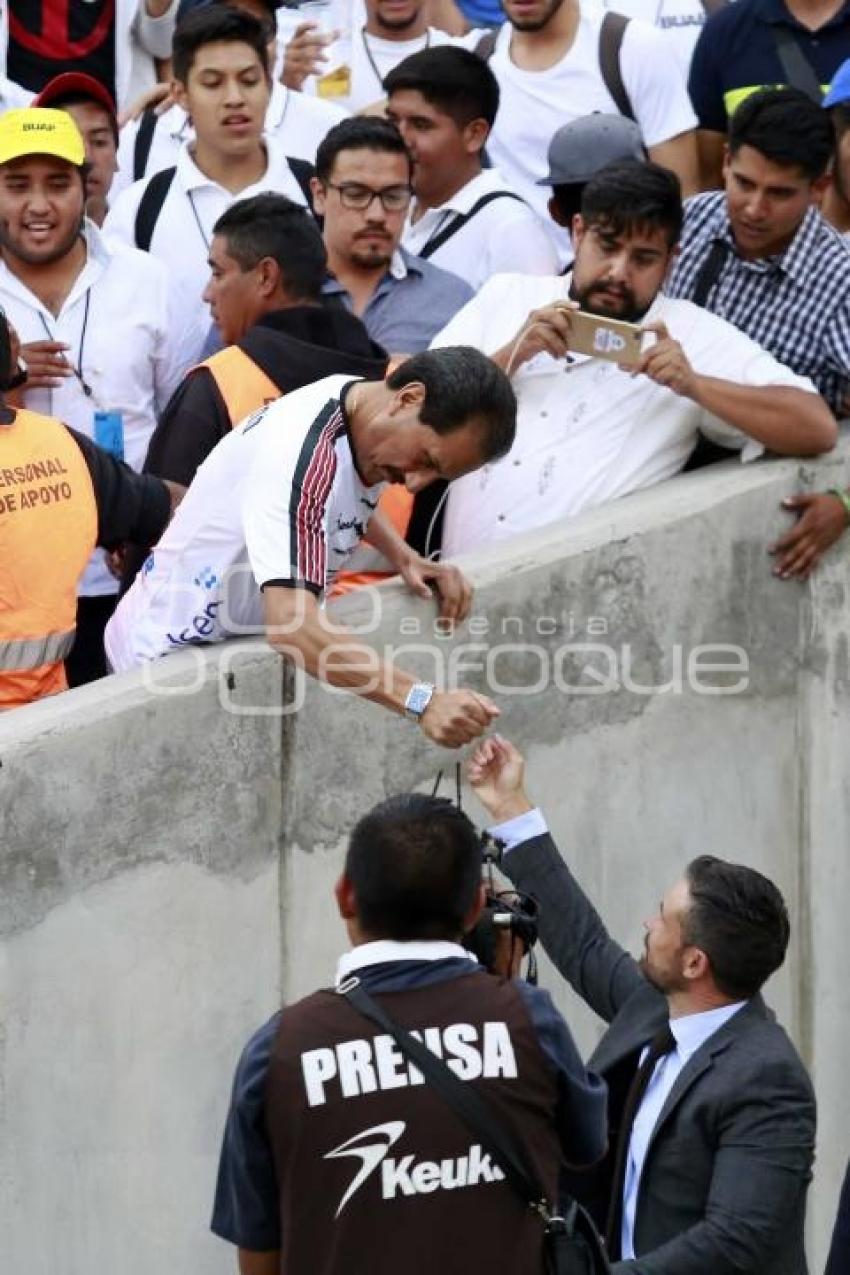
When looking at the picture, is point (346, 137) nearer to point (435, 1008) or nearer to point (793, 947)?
point (793, 947)

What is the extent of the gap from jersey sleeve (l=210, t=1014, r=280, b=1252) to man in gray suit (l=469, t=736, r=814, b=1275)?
0.75 m

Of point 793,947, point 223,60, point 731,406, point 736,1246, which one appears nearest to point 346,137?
point 223,60

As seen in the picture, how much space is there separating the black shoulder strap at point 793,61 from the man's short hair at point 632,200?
1.65 m

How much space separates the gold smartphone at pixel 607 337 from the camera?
245 inches

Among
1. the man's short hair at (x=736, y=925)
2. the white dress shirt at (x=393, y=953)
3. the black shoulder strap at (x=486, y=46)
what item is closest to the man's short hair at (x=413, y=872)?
the white dress shirt at (x=393, y=953)

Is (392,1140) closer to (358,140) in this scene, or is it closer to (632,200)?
(632,200)

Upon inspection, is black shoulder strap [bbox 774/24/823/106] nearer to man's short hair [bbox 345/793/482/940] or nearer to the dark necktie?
the dark necktie

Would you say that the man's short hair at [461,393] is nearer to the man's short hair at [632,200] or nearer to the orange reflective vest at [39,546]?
the orange reflective vest at [39,546]

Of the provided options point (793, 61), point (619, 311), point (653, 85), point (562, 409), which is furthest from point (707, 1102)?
point (793, 61)

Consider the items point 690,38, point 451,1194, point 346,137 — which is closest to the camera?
point 451,1194

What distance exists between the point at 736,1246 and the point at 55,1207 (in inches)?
62.8

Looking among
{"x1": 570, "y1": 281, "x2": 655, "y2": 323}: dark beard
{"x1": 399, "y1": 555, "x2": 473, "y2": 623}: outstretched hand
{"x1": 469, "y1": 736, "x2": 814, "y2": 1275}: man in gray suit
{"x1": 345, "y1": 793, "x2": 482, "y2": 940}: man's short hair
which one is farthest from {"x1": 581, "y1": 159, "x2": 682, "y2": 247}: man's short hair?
{"x1": 345, "y1": 793, "x2": 482, "y2": 940}: man's short hair

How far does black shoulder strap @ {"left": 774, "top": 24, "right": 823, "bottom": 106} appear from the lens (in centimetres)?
795

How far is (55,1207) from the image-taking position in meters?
5.34
